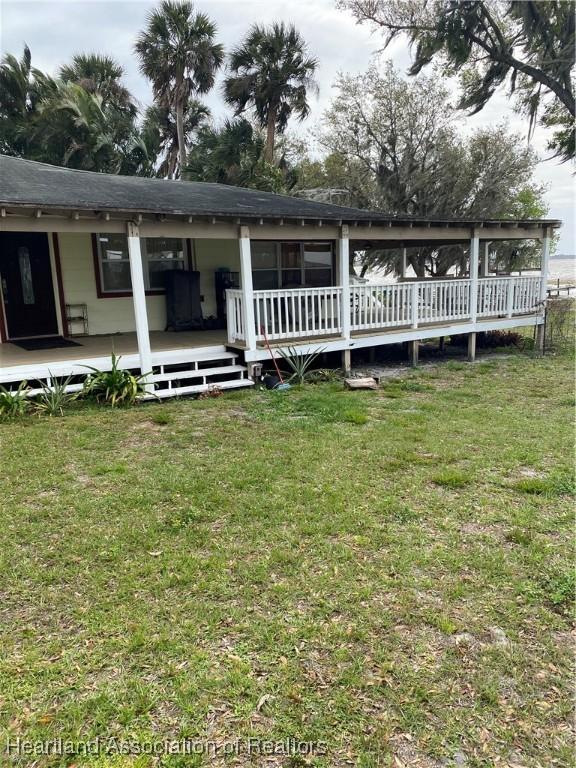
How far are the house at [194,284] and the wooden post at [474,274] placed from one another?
0.07 feet

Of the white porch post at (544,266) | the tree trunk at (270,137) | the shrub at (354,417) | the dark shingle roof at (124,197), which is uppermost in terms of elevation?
the tree trunk at (270,137)

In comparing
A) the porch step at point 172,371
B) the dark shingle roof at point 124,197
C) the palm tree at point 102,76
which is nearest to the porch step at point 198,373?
the porch step at point 172,371

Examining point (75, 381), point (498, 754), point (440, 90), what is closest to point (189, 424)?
point (75, 381)

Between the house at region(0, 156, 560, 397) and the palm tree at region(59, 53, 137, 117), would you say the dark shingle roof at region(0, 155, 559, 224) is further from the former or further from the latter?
the palm tree at region(59, 53, 137, 117)

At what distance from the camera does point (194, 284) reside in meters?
10.2

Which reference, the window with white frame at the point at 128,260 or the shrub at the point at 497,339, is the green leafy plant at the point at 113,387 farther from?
the shrub at the point at 497,339

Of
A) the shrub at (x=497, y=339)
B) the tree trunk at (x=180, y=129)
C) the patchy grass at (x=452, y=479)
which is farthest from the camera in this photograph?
the tree trunk at (x=180, y=129)

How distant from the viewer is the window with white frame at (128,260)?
9.59m

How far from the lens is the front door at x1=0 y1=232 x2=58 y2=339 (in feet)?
29.6

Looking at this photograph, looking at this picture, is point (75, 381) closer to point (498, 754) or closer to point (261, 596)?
point (261, 596)

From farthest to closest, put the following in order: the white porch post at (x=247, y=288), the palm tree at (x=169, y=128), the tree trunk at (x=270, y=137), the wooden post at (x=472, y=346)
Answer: the palm tree at (x=169, y=128)
the tree trunk at (x=270, y=137)
the wooden post at (x=472, y=346)
the white porch post at (x=247, y=288)

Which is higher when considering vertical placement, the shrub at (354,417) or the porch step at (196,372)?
the porch step at (196,372)

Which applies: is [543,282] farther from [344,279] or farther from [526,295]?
[344,279]

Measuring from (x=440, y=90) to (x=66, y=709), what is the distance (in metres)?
25.2
